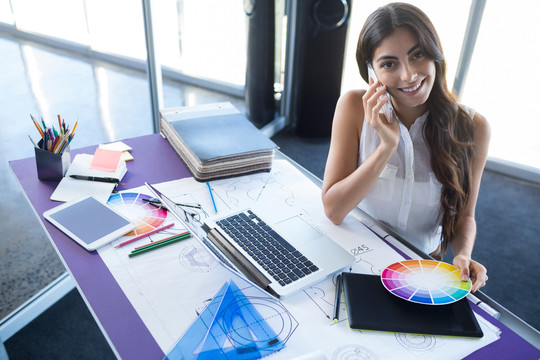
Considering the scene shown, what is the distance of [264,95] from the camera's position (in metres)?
3.23

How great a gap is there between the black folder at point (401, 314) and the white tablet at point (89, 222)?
57 cm

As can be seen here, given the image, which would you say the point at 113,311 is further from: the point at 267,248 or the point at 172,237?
the point at 267,248

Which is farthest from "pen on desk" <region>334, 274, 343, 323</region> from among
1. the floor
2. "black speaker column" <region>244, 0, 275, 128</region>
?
"black speaker column" <region>244, 0, 275, 128</region>

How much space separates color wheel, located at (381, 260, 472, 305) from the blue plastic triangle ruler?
0.28 meters

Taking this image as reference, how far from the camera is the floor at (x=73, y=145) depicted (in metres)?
1.77

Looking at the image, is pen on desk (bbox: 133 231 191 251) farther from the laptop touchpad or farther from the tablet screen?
the laptop touchpad

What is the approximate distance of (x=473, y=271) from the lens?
3.42 ft

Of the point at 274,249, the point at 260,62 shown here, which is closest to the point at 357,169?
the point at 274,249

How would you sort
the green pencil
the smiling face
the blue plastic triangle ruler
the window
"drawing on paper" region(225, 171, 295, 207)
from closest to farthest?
the blue plastic triangle ruler → the green pencil → the smiling face → "drawing on paper" region(225, 171, 295, 207) → the window

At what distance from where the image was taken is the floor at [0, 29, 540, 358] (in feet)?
5.81

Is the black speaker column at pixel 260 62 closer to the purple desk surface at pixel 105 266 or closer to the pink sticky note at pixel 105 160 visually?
the purple desk surface at pixel 105 266

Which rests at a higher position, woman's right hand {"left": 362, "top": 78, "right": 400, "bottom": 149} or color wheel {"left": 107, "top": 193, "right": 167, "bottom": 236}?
woman's right hand {"left": 362, "top": 78, "right": 400, "bottom": 149}

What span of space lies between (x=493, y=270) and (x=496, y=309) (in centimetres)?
143

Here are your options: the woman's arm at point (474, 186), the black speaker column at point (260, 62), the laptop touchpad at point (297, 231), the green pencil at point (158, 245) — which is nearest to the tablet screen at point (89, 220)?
the green pencil at point (158, 245)
